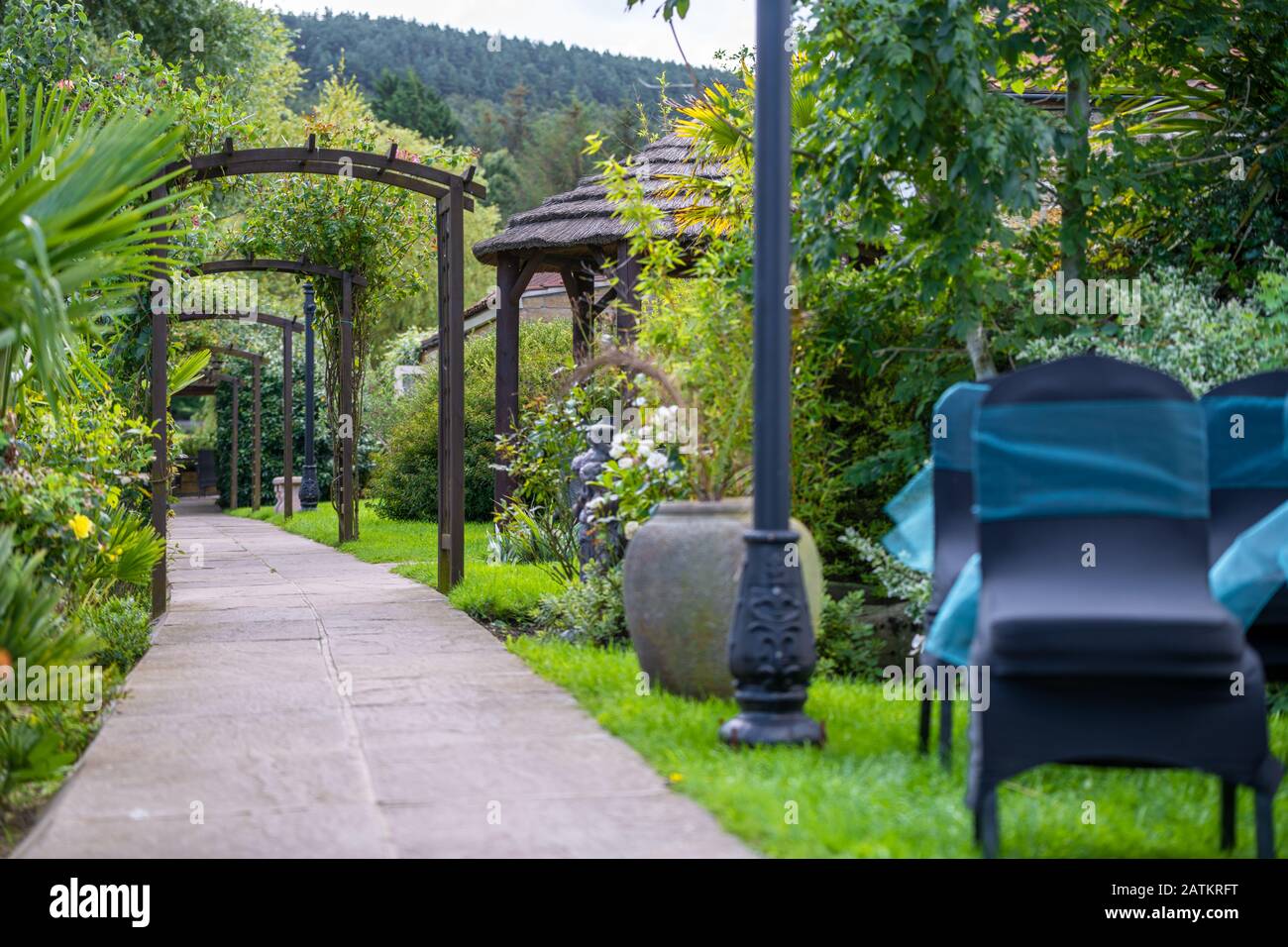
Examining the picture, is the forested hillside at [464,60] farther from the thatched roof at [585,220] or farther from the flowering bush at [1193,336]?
the flowering bush at [1193,336]

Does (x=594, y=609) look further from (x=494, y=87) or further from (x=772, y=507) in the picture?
(x=494, y=87)

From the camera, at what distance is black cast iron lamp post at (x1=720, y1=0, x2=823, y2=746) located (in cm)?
473

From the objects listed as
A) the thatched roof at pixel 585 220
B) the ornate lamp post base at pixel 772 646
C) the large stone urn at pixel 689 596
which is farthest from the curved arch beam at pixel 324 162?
the ornate lamp post base at pixel 772 646

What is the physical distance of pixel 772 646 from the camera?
4.74m

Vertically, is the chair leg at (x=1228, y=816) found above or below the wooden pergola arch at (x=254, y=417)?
below

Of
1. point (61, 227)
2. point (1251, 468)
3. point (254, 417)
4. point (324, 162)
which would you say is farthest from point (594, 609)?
point (254, 417)

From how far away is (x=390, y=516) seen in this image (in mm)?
18703

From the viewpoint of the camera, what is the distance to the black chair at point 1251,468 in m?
4.37

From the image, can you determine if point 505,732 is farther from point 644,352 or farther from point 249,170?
point 249,170

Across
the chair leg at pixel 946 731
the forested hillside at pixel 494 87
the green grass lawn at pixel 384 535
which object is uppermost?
the forested hillside at pixel 494 87

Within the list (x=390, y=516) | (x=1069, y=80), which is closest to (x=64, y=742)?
(x=1069, y=80)

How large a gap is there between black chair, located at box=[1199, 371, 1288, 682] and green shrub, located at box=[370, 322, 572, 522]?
12995 millimetres

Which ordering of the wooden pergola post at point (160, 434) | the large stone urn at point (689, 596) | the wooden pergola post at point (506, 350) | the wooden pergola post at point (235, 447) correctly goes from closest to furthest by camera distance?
1. the large stone urn at point (689, 596)
2. the wooden pergola post at point (160, 434)
3. the wooden pergola post at point (506, 350)
4. the wooden pergola post at point (235, 447)

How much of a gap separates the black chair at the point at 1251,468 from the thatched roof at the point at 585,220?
7.85 meters
